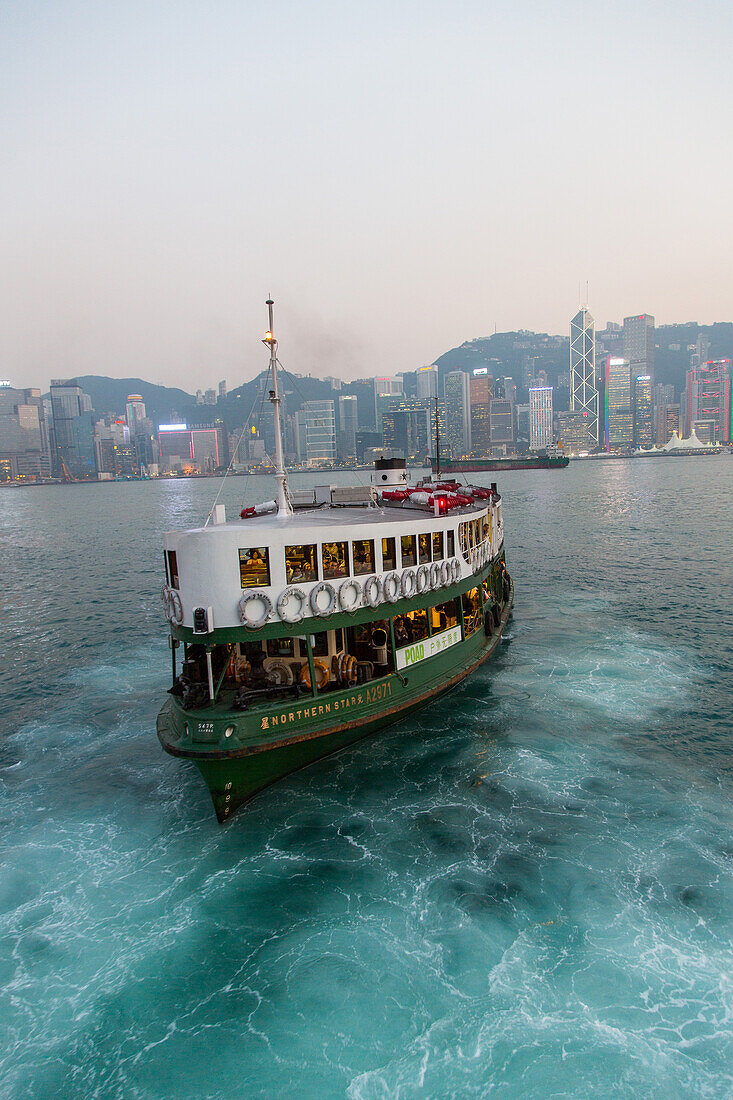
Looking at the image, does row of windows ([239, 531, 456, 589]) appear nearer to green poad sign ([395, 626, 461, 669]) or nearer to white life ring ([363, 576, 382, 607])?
white life ring ([363, 576, 382, 607])

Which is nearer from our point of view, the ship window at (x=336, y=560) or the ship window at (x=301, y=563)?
the ship window at (x=301, y=563)

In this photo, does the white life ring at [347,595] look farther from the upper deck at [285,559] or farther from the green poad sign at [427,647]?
the green poad sign at [427,647]

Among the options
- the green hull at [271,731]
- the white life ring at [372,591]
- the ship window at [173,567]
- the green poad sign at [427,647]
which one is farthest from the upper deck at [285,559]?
the green poad sign at [427,647]

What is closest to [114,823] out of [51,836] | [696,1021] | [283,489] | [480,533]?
[51,836]

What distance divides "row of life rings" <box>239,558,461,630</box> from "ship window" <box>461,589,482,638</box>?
4.66 m

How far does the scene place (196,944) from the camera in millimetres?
11930

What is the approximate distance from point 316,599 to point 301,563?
1071 mm

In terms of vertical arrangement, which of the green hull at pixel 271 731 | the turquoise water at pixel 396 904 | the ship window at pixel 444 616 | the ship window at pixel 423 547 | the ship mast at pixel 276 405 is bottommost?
the turquoise water at pixel 396 904

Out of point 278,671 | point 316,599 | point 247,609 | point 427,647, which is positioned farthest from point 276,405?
point 427,647

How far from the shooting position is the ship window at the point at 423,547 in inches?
782

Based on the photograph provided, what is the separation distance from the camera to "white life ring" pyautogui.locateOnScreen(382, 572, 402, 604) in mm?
18094

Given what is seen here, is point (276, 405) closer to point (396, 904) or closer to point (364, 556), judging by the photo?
point (364, 556)

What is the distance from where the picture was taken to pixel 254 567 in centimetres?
1581

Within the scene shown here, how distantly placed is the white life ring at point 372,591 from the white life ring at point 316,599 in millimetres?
1140
